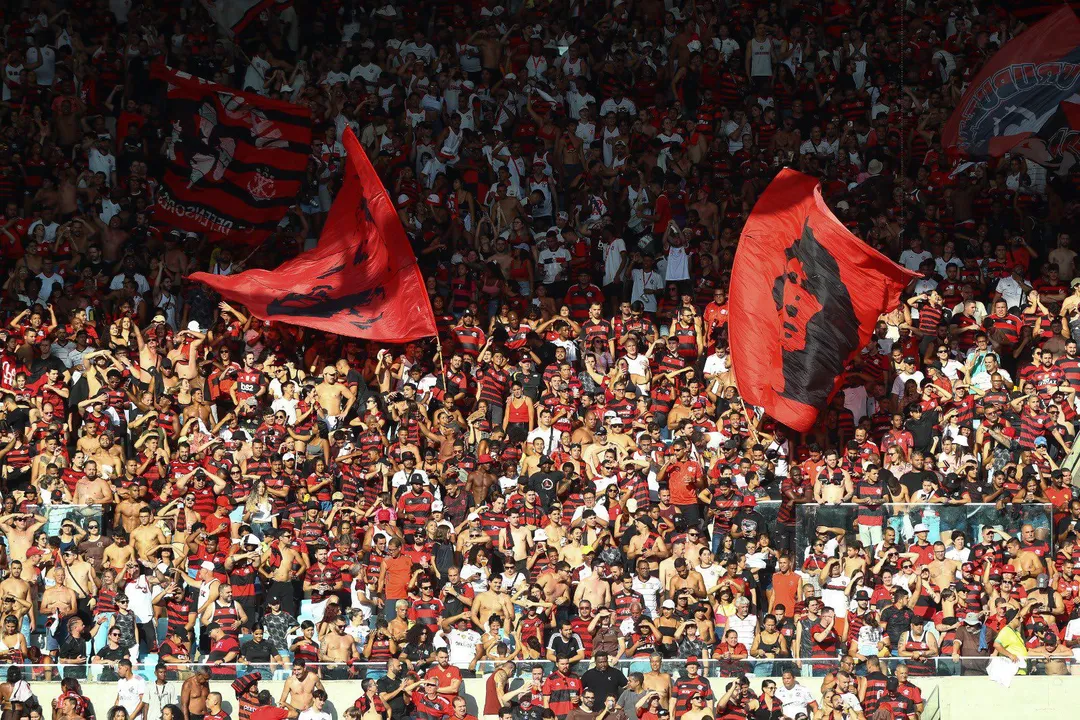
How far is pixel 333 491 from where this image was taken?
23.8 meters

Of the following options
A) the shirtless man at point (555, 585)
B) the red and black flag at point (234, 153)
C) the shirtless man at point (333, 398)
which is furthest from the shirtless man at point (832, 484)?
the red and black flag at point (234, 153)

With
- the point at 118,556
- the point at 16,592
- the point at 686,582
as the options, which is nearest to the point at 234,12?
the point at 118,556

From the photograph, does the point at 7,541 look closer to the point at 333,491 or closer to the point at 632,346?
the point at 333,491

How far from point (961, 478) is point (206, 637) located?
8.10 m

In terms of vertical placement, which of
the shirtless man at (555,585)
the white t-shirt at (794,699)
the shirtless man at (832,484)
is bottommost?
the white t-shirt at (794,699)

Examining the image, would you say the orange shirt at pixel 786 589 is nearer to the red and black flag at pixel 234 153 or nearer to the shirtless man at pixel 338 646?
the shirtless man at pixel 338 646

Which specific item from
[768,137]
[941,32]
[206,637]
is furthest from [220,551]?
[941,32]

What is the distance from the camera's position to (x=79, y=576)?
22.3 meters

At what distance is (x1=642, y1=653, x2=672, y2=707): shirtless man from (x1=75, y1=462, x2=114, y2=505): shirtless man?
636 cm

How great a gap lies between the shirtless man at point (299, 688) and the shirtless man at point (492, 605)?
1877 millimetres

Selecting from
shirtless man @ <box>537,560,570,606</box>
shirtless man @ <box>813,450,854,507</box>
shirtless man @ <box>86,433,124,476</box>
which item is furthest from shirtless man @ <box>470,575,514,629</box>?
shirtless man @ <box>86,433,124,476</box>

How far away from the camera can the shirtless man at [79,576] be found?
22.2 meters

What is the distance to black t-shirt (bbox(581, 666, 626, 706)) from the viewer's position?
20656 millimetres

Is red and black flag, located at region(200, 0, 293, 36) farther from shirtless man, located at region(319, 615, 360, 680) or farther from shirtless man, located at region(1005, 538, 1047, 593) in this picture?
shirtless man, located at region(1005, 538, 1047, 593)
